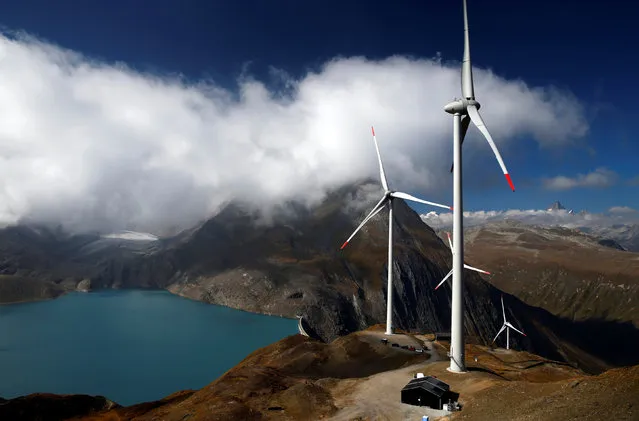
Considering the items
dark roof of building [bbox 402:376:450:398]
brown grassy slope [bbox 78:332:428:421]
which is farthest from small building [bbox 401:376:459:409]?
brown grassy slope [bbox 78:332:428:421]

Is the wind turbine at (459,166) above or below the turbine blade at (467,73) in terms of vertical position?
below

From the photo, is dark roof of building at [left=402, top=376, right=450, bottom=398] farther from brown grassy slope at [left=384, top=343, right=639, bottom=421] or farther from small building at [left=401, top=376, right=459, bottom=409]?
brown grassy slope at [left=384, top=343, right=639, bottom=421]

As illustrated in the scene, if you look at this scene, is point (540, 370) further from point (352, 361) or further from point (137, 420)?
point (137, 420)

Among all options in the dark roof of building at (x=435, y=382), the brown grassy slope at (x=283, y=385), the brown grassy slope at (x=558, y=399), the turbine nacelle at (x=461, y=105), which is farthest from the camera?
the turbine nacelle at (x=461, y=105)

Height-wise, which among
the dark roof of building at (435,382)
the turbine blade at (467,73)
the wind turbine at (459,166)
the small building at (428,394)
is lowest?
the small building at (428,394)

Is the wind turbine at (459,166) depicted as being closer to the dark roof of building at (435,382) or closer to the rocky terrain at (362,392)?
the dark roof of building at (435,382)

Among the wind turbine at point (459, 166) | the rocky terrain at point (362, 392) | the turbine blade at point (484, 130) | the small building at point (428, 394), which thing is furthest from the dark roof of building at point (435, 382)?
the turbine blade at point (484, 130)

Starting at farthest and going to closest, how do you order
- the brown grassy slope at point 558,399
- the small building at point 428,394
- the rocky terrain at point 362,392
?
the small building at point 428,394
the rocky terrain at point 362,392
the brown grassy slope at point 558,399
